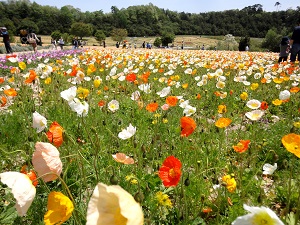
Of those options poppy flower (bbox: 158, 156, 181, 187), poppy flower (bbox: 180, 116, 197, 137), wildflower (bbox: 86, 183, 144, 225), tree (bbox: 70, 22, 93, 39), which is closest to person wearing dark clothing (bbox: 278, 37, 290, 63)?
poppy flower (bbox: 180, 116, 197, 137)

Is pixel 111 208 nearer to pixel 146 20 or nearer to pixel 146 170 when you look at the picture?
pixel 146 170

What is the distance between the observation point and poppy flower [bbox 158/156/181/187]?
4.07 ft

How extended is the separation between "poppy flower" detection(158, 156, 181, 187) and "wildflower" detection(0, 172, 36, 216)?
59 cm

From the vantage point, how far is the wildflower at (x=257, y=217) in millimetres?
653

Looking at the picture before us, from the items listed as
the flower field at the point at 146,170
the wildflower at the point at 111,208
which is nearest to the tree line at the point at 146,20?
the flower field at the point at 146,170

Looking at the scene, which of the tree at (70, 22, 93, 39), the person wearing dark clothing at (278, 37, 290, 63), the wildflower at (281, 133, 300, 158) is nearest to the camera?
the wildflower at (281, 133, 300, 158)

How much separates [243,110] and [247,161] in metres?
1.81

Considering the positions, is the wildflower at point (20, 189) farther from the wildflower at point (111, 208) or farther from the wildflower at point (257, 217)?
the wildflower at point (257, 217)

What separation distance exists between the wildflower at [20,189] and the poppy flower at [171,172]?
1.93 feet

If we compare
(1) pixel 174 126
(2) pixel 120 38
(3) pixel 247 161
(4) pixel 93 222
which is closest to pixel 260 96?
(1) pixel 174 126

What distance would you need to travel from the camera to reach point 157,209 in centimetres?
172

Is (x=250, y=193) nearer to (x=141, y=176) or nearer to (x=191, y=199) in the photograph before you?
(x=191, y=199)

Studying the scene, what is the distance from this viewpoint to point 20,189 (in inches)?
33.8

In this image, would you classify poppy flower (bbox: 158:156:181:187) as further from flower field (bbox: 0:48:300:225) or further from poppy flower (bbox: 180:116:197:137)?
poppy flower (bbox: 180:116:197:137)
